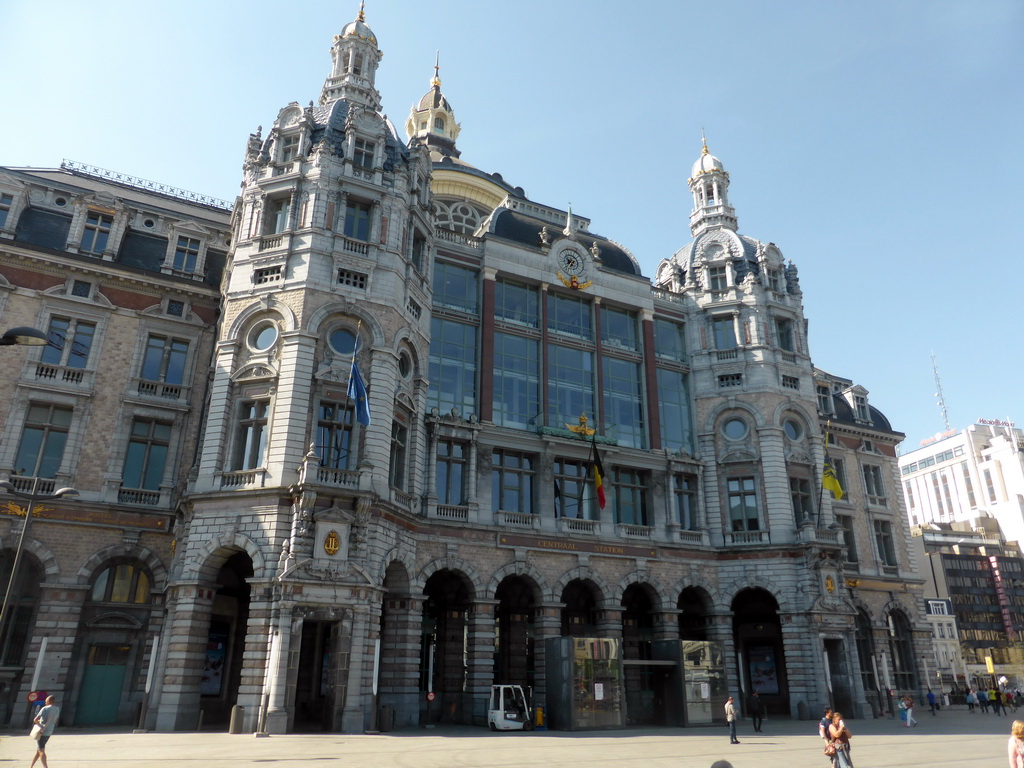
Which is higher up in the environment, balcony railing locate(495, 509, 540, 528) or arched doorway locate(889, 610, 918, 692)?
balcony railing locate(495, 509, 540, 528)

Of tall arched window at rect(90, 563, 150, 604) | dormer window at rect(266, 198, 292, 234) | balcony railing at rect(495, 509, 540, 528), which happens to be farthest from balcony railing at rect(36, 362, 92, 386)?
balcony railing at rect(495, 509, 540, 528)

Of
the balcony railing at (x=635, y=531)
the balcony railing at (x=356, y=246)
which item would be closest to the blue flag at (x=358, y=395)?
the balcony railing at (x=356, y=246)

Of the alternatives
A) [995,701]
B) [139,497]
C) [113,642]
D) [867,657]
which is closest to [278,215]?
[139,497]

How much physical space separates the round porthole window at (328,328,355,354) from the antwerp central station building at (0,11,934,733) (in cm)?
28

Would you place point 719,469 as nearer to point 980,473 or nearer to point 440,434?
point 440,434

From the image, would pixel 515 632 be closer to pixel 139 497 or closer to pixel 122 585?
pixel 122 585

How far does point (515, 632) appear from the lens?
40594 millimetres

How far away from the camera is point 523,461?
4212 cm

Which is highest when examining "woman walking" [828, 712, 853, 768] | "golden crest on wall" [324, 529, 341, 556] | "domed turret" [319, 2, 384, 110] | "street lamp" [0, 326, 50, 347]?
"domed turret" [319, 2, 384, 110]

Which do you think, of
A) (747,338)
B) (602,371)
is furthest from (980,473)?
(602,371)

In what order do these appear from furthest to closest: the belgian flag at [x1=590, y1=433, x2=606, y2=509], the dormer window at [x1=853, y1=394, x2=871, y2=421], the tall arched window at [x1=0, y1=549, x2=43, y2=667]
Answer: the dormer window at [x1=853, y1=394, x2=871, y2=421]
the belgian flag at [x1=590, y1=433, x2=606, y2=509]
the tall arched window at [x1=0, y1=549, x2=43, y2=667]

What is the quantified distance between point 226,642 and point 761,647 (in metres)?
30.7

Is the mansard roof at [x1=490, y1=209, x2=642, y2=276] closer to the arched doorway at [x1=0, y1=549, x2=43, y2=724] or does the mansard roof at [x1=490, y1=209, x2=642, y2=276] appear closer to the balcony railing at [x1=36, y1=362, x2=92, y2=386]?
the balcony railing at [x1=36, y1=362, x2=92, y2=386]

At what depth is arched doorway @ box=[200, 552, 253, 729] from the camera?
3378 cm
